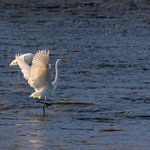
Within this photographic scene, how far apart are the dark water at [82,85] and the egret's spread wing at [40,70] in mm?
570

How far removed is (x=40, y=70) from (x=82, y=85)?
2.99 metres

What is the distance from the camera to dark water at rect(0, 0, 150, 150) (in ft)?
32.7

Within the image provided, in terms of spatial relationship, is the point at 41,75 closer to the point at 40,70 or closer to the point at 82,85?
the point at 40,70

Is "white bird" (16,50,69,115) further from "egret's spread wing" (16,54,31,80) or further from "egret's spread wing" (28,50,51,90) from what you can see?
"egret's spread wing" (16,54,31,80)

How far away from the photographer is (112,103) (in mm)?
12859

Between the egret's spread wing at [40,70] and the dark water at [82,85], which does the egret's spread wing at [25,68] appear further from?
the egret's spread wing at [40,70]

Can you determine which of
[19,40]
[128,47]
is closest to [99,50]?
[128,47]

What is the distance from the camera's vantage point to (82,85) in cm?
1484

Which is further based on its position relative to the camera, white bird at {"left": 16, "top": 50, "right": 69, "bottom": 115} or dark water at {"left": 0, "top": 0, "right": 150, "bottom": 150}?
white bird at {"left": 16, "top": 50, "right": 69, "bottom": 115}

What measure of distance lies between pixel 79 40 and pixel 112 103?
31.8 feet

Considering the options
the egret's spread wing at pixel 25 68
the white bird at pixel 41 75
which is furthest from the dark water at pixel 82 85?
the egret's spread wing at pixel 25 68

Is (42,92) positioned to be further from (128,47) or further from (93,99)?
(128,47)

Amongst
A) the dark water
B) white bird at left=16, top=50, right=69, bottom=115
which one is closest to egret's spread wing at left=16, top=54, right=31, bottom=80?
the dark water

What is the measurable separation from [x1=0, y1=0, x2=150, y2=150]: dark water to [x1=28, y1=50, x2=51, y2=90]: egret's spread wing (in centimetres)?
57
